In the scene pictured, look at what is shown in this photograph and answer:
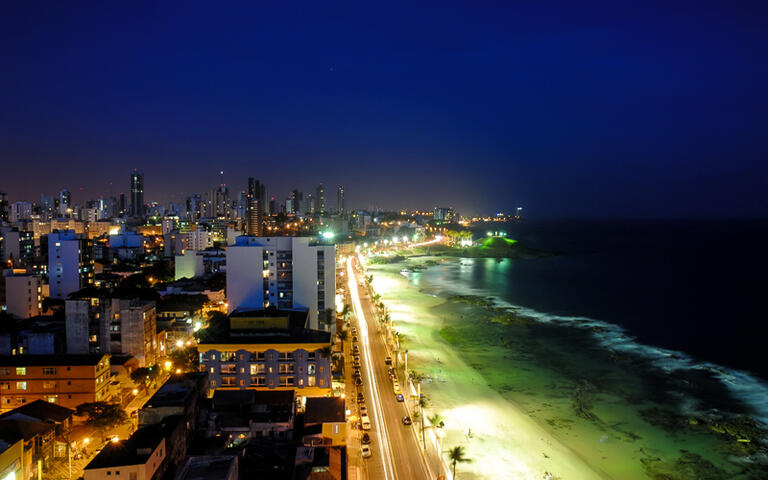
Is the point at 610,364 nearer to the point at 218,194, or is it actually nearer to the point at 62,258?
the point at 62,258

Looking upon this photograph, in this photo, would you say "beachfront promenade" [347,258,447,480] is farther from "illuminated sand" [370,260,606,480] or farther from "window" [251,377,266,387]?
"window" [251,377,266,387]

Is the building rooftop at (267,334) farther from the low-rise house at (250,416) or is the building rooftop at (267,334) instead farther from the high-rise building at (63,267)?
the high-rise building at (63,267)

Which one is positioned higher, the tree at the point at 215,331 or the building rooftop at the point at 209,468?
the tree at the point at 215,331

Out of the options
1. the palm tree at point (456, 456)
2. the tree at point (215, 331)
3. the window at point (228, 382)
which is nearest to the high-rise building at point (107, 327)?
the tree at point (215, 331)

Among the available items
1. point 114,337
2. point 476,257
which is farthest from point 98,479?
point 476,257

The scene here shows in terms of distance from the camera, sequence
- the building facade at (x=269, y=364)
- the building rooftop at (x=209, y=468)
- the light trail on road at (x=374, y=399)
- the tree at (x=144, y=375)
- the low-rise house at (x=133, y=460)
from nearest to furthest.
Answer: the building rooftop at (x=209, y=468), the low-rise house at (x=133, y=460), the light trail on road at (x=374, y=399), the building facade at (x=269, y=364), the tree at (x=144, y=375)

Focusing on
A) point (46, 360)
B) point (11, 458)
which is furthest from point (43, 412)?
point (11, 458)

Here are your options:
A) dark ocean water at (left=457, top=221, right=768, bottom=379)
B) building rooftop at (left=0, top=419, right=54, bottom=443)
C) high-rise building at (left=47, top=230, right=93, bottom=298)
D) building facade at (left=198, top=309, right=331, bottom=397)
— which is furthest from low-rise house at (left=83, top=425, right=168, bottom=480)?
high-rise building at (left=47, top=230, right=93, bottom=298)
